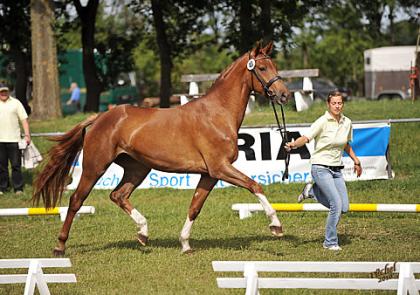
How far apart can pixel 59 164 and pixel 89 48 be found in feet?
62.7

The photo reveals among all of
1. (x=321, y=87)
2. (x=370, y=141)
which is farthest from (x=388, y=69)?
(x=370, y=141)

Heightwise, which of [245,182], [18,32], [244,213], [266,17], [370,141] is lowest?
[244,213]

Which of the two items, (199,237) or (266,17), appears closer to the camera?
(199,237)

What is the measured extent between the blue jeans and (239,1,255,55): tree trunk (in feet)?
61.2

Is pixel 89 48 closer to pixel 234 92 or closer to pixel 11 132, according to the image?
pixel 11 132

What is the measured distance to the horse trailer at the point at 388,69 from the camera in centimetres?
4006

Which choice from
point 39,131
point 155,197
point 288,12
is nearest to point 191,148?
point 155,197

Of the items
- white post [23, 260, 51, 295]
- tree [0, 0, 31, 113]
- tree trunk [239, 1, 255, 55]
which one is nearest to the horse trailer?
tree trunk [239, 1, 255, 55]

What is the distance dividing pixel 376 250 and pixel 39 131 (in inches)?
509

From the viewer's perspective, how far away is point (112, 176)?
1584 cm

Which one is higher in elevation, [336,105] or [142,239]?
[336,105]

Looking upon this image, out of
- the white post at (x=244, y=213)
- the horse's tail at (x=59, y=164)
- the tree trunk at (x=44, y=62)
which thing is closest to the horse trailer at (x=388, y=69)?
the tree trunk at (x=44, y=62)

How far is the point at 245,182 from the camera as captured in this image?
921cm

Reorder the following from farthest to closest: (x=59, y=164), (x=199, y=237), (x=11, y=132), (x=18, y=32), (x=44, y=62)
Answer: (x=18, y=32)
(x=44, y=62)
(x=11, y=132)
(x=199, y=237)
(x=59, y=164)
